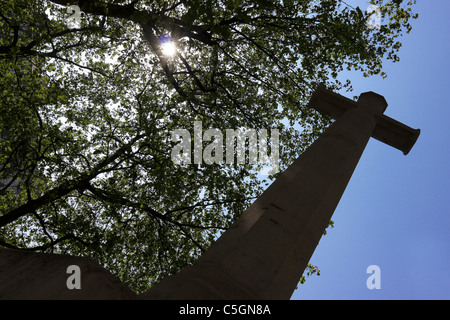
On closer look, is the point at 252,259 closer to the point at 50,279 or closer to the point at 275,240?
the point at 275,240

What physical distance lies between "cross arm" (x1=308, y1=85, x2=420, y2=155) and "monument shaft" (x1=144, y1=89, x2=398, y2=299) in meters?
1.79

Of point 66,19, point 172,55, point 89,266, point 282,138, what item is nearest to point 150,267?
point 282,138

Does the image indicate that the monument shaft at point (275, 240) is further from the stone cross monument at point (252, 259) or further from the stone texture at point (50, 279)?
the stone texture at point (50, 279)

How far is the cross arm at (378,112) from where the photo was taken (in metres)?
5.20

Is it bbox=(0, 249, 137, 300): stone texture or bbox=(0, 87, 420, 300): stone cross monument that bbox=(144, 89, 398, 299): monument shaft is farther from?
bbox=(0, 249, 137, 300): stone texture

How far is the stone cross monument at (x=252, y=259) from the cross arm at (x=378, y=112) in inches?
82.1

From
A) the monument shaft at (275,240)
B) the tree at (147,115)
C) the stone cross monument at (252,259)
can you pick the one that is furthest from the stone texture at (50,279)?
the tree at (147,115)

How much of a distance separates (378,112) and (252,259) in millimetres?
4212

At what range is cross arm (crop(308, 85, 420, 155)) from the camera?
17.0 feet

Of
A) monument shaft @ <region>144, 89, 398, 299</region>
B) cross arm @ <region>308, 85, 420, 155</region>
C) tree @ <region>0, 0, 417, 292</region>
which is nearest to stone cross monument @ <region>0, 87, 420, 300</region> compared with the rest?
monument shaft @ <region>144, 89, 398, 299</region>

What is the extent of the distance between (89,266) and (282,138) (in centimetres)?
1306

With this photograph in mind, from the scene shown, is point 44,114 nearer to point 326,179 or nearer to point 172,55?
point 172,55

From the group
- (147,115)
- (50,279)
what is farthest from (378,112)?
(147,115)

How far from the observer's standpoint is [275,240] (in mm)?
2432
